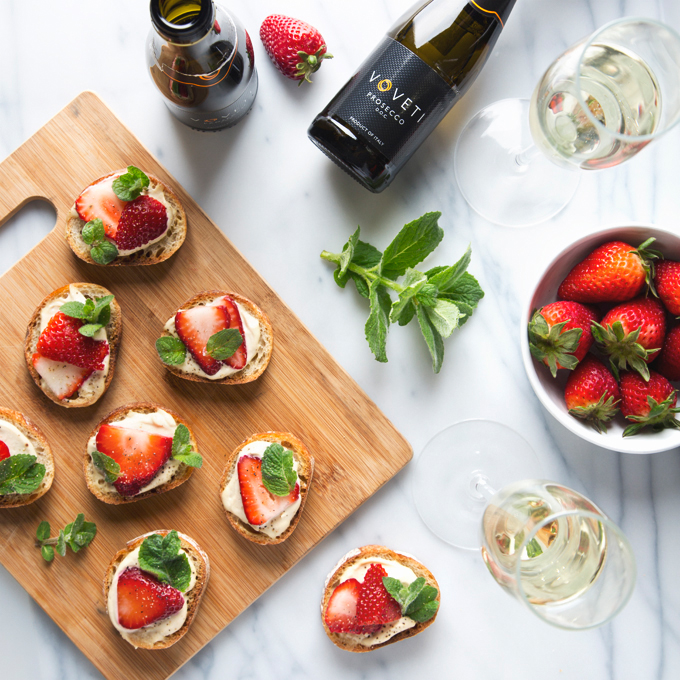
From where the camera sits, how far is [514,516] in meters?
1.52

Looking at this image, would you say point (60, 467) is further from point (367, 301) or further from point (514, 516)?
point (514, 516)

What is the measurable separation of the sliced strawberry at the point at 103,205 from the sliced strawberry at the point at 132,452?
2.13ft

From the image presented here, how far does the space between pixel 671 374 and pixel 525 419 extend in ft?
1.59

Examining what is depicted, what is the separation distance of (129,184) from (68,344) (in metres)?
0.55

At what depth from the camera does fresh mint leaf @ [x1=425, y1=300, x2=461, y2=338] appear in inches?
65.5

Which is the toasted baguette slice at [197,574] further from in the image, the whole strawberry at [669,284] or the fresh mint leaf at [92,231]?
the whole strawberry at [669,284]

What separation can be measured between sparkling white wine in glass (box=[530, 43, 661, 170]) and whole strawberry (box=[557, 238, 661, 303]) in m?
0.28

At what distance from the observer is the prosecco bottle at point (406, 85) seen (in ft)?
5.33

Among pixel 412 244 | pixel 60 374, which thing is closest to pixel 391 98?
pixel 412 244

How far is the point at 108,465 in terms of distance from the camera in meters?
1.80

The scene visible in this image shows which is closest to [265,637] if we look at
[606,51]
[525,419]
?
[525,419]

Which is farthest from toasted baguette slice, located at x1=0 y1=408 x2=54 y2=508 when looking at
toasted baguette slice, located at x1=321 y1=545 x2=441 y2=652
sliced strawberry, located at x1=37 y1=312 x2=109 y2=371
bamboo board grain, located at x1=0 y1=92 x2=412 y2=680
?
toasted baguette slice, located at x1=321 y1=545 x2=441 y2=652

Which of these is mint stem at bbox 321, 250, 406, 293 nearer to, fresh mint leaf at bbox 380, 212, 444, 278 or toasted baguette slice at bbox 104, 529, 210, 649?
fresh mint leaf at bbox 380, 212, 444, 278

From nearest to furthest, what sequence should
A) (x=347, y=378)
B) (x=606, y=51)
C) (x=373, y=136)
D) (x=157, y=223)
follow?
1. (x=606, y=51)
2. (x=373, y=136)
3. (x=157, y=223)
4. (x=347, y=378)
